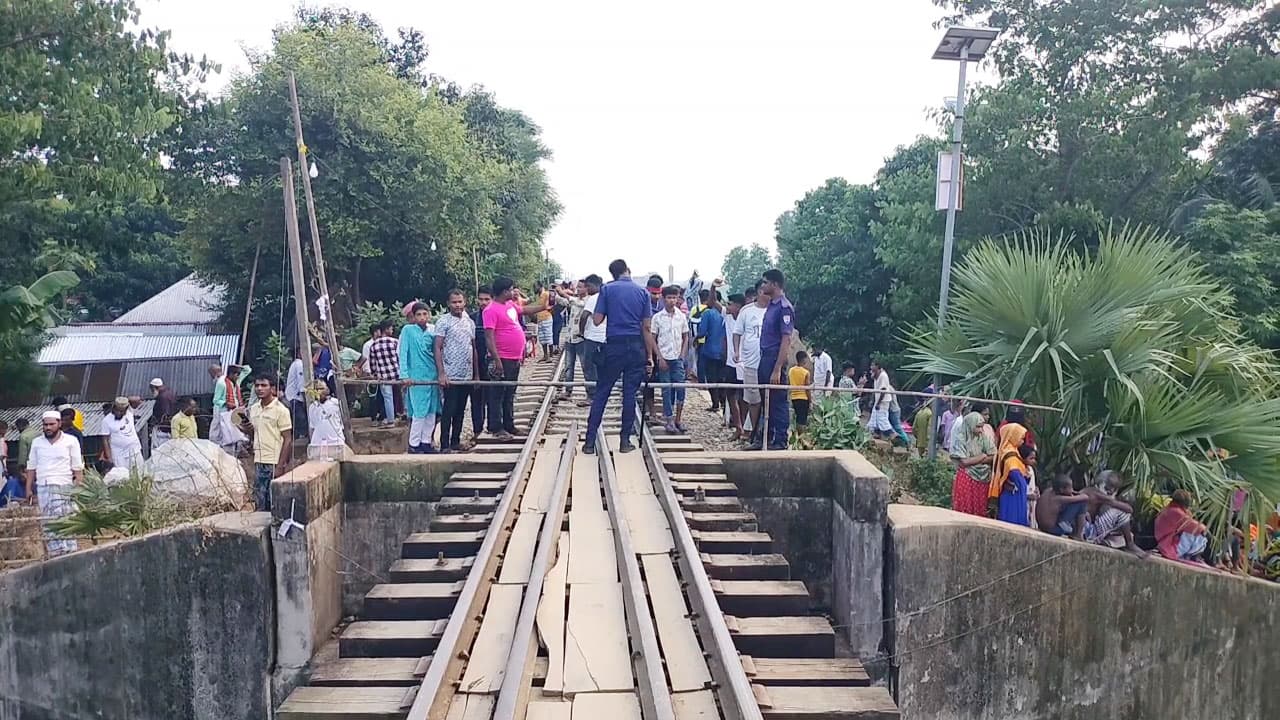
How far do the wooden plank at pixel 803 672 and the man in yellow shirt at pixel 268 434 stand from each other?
5494 mm

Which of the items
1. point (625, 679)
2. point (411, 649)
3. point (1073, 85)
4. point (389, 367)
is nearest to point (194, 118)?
point (389, 367)

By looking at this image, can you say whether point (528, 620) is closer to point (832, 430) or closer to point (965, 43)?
point (832, 430)

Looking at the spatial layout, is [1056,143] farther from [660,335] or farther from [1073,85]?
[660,335]

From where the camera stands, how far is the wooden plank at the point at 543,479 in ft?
22.3

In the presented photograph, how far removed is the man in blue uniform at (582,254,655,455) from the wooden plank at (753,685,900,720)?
13.4 ft

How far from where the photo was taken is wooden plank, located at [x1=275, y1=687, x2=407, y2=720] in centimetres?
402

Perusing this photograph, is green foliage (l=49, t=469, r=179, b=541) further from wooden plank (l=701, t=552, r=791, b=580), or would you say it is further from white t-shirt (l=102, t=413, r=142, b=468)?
white t-shirt (l=102, t=413, r=142, b=468)

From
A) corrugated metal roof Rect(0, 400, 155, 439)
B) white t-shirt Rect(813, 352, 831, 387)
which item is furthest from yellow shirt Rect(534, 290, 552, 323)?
corrugated metal roof Rect(0, 400, 155, 439)

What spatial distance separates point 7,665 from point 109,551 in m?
1.21

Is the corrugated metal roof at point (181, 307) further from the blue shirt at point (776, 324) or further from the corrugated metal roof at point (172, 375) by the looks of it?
the blue shirt at point (776, 324)

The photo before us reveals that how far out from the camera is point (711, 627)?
4.50 meters

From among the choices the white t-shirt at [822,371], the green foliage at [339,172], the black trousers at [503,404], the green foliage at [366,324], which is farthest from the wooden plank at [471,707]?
the green foliage at [339,172]

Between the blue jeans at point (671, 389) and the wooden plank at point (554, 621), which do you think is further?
the blue jeans at point (671, 389)

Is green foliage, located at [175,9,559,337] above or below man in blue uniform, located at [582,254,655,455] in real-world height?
above
